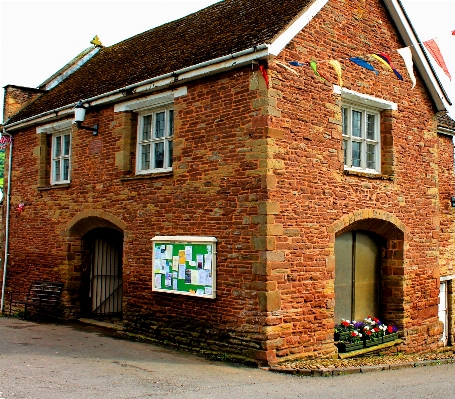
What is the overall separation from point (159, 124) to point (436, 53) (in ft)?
19.3

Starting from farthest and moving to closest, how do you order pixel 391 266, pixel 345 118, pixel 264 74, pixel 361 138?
1. pixel 391 266
2. pixel 361 138
3. pixel 345 118
4. pixel 264 74

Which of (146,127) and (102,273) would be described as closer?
(146,127)

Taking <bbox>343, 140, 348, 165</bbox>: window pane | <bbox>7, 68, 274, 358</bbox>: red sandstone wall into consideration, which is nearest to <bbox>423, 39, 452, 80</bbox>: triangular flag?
<bbox>343, 140, 348, 165</bbox>: window pane

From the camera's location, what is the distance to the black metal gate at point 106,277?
15.1 meters

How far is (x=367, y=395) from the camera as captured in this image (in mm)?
8203

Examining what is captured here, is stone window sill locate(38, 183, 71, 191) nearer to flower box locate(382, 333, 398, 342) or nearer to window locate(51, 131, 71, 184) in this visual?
window locate(51, 131, 71, 184)

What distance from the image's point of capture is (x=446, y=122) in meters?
16.6

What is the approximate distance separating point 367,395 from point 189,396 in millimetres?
2578

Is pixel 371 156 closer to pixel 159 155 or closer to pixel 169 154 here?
pixel 169 154

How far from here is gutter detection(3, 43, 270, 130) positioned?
1010 cm

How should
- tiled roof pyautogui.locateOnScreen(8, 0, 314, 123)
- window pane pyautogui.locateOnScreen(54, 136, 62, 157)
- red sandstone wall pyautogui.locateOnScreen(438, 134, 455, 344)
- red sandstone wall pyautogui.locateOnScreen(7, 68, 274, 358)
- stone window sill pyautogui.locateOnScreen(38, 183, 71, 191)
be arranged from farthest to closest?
1. red sandstone wall pyautogui.locateOnScreen(438, 134, 455, 344)
2. window pane pyautogui.locateOnScreen(54, 136, 62, 157)
3. stone window sill pyautogui.locateOnScreen(38, 183, 71, 191)
4. tiled roof pyautogui.locateOnScreen(8, 0, 314, 123)
5. red sandstone wall pyautogui.locateOnScreen(7, 68, 274, 358)

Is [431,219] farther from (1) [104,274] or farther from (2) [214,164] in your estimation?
(1) [104,274]

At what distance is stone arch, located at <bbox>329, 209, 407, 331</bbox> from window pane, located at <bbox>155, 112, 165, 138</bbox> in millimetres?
4688

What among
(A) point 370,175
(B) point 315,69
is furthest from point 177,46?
(A) point 370,175
